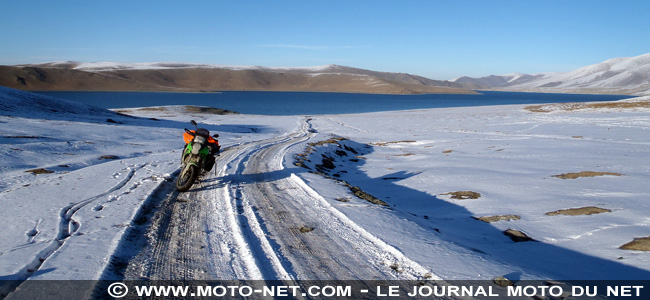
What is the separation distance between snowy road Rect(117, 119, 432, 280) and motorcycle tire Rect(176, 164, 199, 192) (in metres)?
0.23

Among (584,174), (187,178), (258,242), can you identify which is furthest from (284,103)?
(258,242)

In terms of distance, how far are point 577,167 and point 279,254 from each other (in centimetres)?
1360

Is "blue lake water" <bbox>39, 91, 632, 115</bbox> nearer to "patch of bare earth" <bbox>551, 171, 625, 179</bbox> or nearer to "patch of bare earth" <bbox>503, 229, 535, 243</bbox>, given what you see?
"patch of bare earth" <bbox>551, 171, 625, 179</bbox>

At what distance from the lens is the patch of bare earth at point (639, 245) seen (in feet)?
21.7

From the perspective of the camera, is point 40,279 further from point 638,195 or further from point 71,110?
point 71,110

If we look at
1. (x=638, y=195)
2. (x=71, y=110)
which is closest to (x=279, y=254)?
(x=638, y=195)

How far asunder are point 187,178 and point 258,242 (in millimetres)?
4364

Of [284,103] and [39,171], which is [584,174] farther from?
[284,103]

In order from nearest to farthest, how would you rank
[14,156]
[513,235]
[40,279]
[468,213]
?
1. [40,279]
2. [513,235]
3. [468,213]
4. [14,156]

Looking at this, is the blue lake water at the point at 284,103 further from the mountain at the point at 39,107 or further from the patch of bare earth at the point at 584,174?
the patch of bare earth at the point at 584,174

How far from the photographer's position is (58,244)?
18.5 ft

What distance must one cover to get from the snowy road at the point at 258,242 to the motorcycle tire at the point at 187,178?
0.23 m

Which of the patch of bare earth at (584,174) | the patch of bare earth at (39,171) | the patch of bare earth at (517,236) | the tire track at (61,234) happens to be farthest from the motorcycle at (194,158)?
the patch of bare earth at (584,174)

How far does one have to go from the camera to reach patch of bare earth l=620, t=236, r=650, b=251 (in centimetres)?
663
